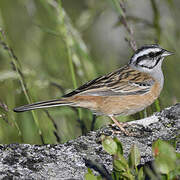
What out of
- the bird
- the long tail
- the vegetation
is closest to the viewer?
the vegetation

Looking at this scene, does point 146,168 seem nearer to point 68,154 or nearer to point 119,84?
point 68,154

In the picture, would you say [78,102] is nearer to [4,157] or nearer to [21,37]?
[4,157]

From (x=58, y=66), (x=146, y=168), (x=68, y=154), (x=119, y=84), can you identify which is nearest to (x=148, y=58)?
(x=119, y=84)

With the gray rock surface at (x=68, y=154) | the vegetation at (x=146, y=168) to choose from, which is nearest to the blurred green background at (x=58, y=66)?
the gray rock surface at (x=68, y=154)

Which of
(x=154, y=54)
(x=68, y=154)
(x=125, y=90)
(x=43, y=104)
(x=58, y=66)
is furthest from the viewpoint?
(x=58, y=66)

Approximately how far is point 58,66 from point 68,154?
9.55ft

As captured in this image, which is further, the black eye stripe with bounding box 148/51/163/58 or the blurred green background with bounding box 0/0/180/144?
the black eye stripe with bounding box 148/51/163/58

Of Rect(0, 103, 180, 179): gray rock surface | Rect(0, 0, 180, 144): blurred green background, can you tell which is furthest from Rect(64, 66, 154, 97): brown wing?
Rect(0, 103, 180, 179): gray rock surface

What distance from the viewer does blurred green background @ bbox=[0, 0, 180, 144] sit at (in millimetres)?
3963

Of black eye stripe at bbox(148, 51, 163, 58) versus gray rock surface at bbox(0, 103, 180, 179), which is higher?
black eye stripe at bbox(148, 51, 163, 58)

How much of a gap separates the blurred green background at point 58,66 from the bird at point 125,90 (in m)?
0.15

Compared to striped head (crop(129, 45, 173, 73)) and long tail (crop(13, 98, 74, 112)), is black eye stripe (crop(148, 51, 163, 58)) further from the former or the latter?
long tail (crop(13, 98, 74, 112))

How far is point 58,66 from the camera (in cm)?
557

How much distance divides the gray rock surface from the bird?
0.57 m
